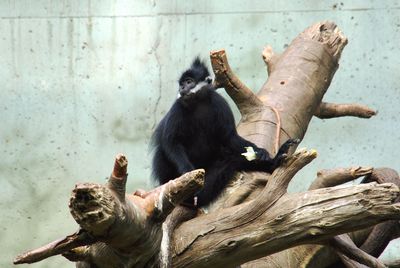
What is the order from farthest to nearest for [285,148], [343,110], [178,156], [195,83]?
[343,110]
[195,83]
[178,156]
[285,148]

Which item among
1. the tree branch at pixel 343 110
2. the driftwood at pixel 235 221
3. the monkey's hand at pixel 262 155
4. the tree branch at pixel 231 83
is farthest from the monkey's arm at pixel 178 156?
the tree branch at pixel 343 110

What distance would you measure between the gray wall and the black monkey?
192cm

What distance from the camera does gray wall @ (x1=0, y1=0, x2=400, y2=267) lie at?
5.99 metres

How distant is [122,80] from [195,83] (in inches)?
83.8

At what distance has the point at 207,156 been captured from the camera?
13.2 feet

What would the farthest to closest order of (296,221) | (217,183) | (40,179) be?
(40,179), (217,183), (296,221)

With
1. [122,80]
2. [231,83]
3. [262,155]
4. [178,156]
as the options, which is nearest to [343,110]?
[231,83]

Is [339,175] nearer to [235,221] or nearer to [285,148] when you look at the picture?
[285,148]

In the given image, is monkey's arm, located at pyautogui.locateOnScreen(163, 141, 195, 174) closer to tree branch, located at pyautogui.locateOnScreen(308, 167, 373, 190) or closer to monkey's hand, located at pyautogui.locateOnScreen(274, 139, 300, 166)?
monkey's hand, located at pyautogui.locateOnScreen(274, 139, 300, 166)

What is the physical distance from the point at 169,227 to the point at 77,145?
3242 mm

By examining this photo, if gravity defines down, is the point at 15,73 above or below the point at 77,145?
above

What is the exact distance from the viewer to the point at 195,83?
4.16m

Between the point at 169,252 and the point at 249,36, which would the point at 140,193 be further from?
the point at 249,36

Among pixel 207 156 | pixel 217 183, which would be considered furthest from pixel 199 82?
pixel 217 183
